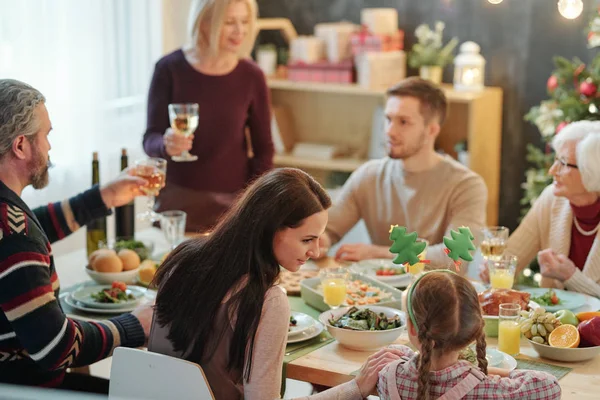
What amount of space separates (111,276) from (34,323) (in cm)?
70

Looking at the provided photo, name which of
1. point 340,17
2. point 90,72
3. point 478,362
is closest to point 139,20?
point 90,72

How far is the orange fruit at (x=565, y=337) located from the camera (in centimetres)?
198

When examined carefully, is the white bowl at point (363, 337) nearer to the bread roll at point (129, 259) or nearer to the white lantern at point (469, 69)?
the bread roll at point (129, 259)

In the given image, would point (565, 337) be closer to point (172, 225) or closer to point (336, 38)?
point (172, 225)

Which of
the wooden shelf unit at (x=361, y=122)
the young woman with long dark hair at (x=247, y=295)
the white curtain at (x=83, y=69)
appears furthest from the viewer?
the wooden shelf unit at (x=361, y=122)

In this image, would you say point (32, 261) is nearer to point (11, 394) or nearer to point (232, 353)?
point (232, 353)

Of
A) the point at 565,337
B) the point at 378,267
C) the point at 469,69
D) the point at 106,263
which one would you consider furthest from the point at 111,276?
the point at 469,69

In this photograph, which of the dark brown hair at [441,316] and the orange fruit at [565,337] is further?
the orange fruit at [565,337]

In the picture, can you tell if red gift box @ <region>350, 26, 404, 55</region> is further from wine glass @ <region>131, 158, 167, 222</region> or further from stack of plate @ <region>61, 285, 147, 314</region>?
stack of plate @ <region>61, 285, 147, 314</region>

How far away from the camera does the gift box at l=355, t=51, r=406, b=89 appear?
436 centimetres

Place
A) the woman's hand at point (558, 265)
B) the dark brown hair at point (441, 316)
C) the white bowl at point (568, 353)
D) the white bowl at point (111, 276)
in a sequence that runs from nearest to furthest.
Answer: the dark brown hair at point (441, 316), the white bowl at point (568, 353), the woman's hand at point (558, 265), the white bowl at point (111, 276)

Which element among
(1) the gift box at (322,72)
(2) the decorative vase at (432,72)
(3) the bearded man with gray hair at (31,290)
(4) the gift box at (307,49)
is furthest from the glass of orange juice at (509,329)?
(4) the gift box at (307,49)

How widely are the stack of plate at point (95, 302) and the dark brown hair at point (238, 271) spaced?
0.61 m

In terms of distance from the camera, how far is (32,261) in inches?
73.7
